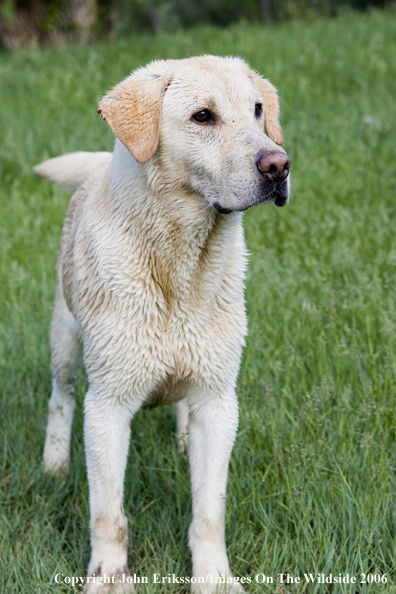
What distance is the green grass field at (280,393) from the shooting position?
2.96 metres

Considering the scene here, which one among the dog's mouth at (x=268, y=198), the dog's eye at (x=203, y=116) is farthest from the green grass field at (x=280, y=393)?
the dog's eye at (x=203, y=116)

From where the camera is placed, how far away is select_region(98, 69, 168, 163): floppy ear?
268 centimetres

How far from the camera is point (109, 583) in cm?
277

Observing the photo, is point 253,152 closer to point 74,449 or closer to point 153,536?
point 153,536

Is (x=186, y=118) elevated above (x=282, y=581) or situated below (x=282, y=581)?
above

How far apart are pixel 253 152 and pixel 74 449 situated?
6.43 feet

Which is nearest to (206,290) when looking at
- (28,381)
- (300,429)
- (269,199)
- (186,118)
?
(269,199)

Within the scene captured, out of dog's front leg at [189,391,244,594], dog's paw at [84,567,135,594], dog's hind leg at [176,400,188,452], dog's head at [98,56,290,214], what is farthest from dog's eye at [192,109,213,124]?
dog's paw at [84,567,135,594]

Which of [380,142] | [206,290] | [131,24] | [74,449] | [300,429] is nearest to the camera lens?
[206,290]

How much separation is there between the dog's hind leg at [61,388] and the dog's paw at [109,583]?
91 centimetres

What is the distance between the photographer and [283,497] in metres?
3.20

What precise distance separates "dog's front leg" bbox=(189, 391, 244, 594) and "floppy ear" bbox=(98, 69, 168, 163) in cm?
107

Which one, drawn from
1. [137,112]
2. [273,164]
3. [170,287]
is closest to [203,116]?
[137,112]

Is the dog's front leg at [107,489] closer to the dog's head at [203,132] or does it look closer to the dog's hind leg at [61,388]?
the dog's hind leg at [61,388]
